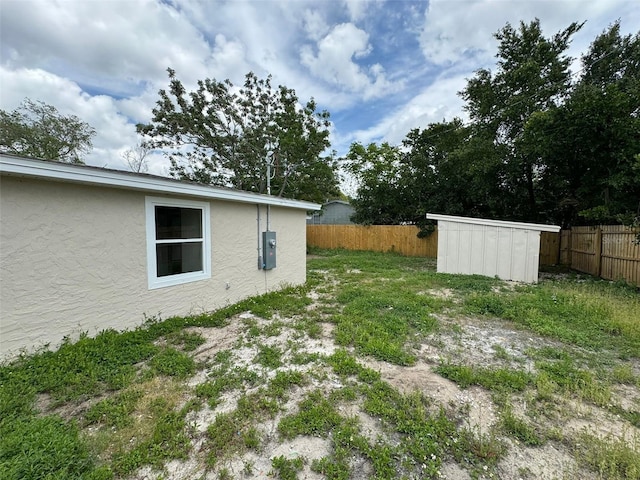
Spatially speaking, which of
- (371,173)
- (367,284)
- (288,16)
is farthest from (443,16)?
(371,173)

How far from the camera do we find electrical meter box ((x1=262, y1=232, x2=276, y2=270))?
17.8ft

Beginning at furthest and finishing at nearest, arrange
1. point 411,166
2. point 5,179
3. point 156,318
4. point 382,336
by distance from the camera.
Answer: point 411,166
point 156,318
point 382,336
point 5,179

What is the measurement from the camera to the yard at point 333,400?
1.69 meters

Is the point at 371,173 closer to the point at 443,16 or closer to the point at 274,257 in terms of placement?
the point at 443,16

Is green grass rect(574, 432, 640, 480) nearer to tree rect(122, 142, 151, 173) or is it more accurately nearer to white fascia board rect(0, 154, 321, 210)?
white fascia board rect(0, 154, 321, 210)

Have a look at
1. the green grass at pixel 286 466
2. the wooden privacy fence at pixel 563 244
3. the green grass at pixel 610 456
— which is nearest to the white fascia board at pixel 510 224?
the wooden privacy fence at pixel 563 244

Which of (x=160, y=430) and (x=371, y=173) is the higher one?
(x=371, y=173)

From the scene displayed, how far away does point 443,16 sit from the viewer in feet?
23.5

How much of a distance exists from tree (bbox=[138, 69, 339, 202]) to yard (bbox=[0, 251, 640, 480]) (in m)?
11.2

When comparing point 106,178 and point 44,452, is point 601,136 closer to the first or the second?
point 106,178

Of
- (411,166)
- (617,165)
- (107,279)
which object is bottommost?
(107,279)

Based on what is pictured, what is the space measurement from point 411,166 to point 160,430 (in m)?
15.4

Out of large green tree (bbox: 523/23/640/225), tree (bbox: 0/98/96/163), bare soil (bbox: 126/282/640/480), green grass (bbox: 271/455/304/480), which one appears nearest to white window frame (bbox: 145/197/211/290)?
bare soil (bbox: 126/282/640/480)

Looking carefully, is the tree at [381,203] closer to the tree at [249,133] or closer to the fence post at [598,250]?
the tree at [249,133]
